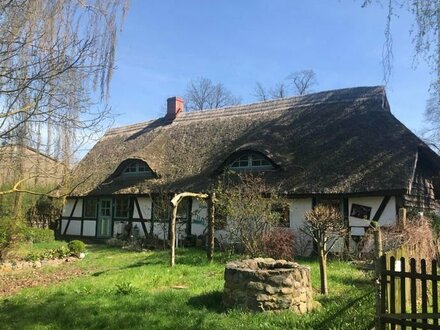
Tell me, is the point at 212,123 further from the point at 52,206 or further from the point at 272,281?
the point at 272,281

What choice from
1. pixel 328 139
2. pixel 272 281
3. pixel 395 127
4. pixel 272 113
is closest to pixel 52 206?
pixel 272 113

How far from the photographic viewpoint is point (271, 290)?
6.73 metres

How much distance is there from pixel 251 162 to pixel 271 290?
1007 cm

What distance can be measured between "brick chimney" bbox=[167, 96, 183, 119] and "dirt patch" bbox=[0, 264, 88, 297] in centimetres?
1229

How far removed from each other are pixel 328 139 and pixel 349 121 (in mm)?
1291

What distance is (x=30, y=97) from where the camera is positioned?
5.79m

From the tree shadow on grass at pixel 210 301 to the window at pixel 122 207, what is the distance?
1233cm

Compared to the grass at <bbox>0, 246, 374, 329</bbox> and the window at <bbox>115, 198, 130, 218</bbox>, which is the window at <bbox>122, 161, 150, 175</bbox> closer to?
the window at <bbox>115, 198, 130, 218</bbox>

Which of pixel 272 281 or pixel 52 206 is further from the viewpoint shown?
pixel 52 206

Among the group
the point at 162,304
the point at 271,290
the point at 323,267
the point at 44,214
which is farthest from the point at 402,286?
the point at 44,214

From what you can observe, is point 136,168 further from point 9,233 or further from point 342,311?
point 342,311

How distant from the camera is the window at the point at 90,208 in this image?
69.5ft

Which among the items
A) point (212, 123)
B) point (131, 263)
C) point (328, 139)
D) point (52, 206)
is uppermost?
point (212, 123)

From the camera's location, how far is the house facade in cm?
1358
